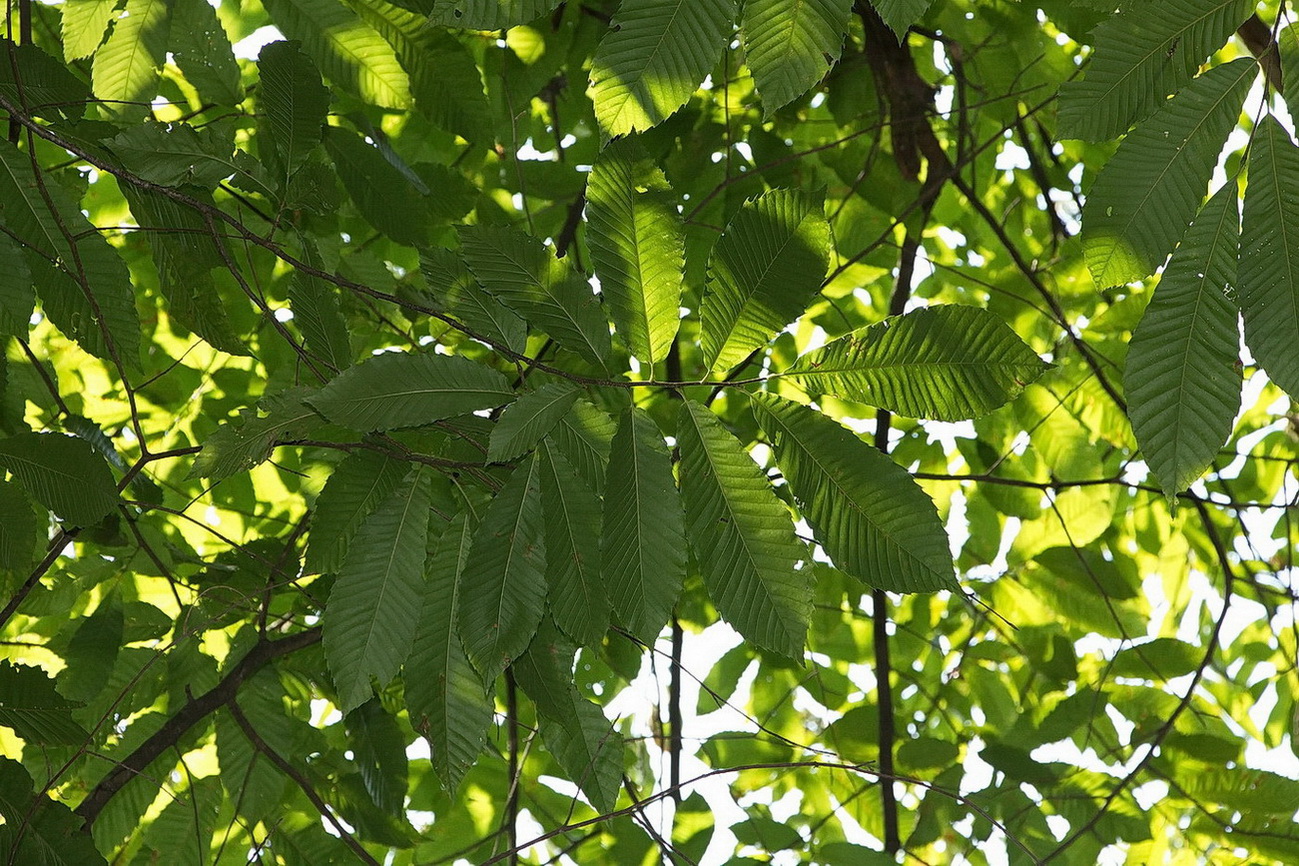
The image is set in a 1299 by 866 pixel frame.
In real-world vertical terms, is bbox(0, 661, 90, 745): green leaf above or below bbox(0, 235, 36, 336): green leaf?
below

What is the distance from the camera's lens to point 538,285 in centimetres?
101

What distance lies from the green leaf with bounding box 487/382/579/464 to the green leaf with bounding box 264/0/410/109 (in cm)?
89

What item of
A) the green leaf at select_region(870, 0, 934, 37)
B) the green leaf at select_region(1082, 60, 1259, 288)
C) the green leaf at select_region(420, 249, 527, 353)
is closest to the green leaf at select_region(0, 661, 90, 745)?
the green leaf at select_region(420, 249, 527, 353)

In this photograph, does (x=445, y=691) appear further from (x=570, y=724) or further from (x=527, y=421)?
(x=527, y=421)

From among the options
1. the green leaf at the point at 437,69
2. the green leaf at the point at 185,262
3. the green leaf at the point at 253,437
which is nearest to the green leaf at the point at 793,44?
the green leaf at the point at 253,437

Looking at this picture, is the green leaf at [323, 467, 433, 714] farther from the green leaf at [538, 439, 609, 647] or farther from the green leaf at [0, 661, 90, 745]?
the green leaf at [0, 661, 90, 745]

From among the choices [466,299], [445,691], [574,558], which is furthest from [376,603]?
[466,299]

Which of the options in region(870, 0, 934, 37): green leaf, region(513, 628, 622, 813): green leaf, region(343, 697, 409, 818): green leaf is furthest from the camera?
region(343, 697, 409, 818): green leaf

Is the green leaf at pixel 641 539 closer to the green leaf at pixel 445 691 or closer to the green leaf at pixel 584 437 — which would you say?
the green leaf at pixel 584 437

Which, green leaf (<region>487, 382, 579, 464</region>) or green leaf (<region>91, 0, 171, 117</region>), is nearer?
green leaf (<region>487, 382, 579, 464</region>)

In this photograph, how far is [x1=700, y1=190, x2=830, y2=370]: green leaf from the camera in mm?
955

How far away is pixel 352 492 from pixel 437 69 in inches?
33.9

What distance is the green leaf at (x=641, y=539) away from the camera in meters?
0.93

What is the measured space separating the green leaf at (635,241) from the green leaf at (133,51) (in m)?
1.02
